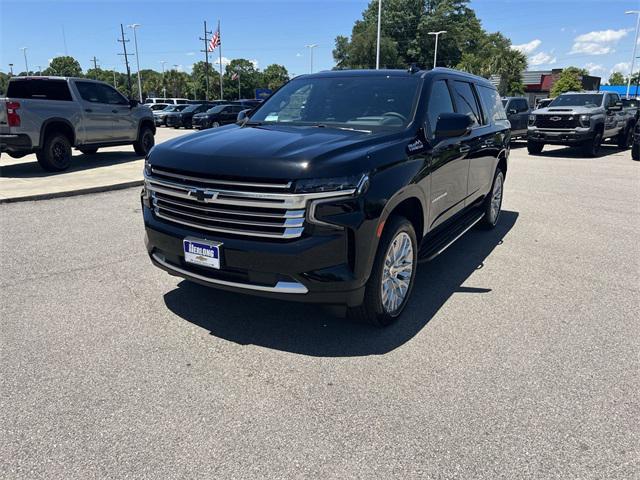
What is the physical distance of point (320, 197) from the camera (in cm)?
305

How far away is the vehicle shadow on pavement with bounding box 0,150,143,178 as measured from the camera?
10758 millimetres

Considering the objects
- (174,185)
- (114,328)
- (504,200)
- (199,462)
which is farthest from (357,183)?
(504,200)

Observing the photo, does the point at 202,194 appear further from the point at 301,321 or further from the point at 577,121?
the point at 577,121

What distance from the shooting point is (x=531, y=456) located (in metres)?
2.42

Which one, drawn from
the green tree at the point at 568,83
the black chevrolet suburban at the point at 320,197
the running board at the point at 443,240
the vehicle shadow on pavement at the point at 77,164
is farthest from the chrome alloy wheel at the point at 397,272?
the green tree at the point at 568,83

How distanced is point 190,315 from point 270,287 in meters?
1.08

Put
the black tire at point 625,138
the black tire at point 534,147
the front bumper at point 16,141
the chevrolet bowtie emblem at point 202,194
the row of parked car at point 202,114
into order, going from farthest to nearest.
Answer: the row of parked car at point 202,114, the black tire at point 625,138, the black tire at point 534,147, the front bumper at point 16,141, the chevrolet bowtie emblem at point 202,194

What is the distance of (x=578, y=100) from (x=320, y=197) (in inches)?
682

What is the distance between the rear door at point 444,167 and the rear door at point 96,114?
9.95 metres

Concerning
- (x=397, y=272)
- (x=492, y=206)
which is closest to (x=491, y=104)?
(x=492, y=206)

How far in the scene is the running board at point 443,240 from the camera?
423 cm

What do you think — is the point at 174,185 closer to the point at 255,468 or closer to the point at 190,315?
the point at 190,315

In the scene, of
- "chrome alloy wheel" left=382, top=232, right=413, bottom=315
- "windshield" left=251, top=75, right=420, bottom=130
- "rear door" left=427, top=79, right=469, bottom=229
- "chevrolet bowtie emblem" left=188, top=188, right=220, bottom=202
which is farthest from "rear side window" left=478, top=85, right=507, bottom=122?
"chevrolet bowtie emblem" left=188, top=188, right=220, bottom=202

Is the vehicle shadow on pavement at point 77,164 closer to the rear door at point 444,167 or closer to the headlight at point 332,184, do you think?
the rear door at point 444,167
